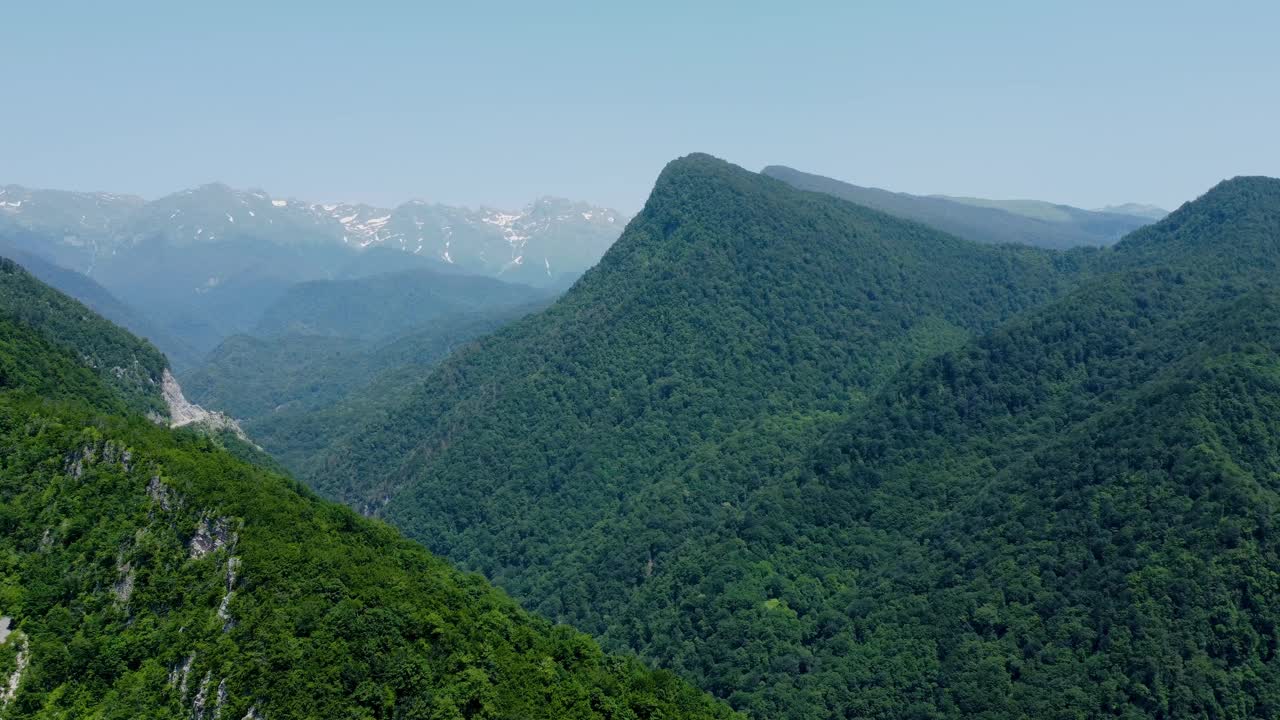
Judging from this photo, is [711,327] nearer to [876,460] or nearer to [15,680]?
[876,460]

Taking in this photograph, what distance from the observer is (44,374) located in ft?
260

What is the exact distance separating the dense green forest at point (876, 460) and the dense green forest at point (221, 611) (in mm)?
34797

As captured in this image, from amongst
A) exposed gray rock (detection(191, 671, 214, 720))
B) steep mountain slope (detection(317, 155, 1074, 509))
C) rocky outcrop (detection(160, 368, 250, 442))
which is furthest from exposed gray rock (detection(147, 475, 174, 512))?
steep mountain slope (detection(317, 155, 1074, 509))

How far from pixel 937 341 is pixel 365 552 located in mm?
122890

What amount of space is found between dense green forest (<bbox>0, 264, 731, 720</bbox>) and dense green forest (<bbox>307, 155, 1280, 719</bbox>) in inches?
1370

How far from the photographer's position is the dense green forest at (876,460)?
8388 centimetres

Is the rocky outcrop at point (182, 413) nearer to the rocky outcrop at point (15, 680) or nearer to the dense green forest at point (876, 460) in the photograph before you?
the dense green forest at point (876, 460)

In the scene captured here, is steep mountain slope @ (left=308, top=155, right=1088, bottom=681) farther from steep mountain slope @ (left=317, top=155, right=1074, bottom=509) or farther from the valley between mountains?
the valley between mountains

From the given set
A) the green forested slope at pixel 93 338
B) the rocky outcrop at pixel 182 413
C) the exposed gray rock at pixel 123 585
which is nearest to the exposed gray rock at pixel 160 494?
the exposed gray rock at pixel 123 585

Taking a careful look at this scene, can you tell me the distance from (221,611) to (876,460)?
8311cm

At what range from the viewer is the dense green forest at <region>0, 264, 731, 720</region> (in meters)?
48.7

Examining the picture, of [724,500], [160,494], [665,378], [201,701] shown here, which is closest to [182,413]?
[724,500]

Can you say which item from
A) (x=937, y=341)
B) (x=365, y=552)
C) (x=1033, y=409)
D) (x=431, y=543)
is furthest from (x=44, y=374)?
(x=937, y=341)

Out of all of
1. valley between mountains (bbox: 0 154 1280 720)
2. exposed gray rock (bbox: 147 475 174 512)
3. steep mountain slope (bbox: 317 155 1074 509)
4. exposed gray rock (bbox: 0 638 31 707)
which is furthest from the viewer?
steep mountain slope (bbox: 317 155 1074 509)
